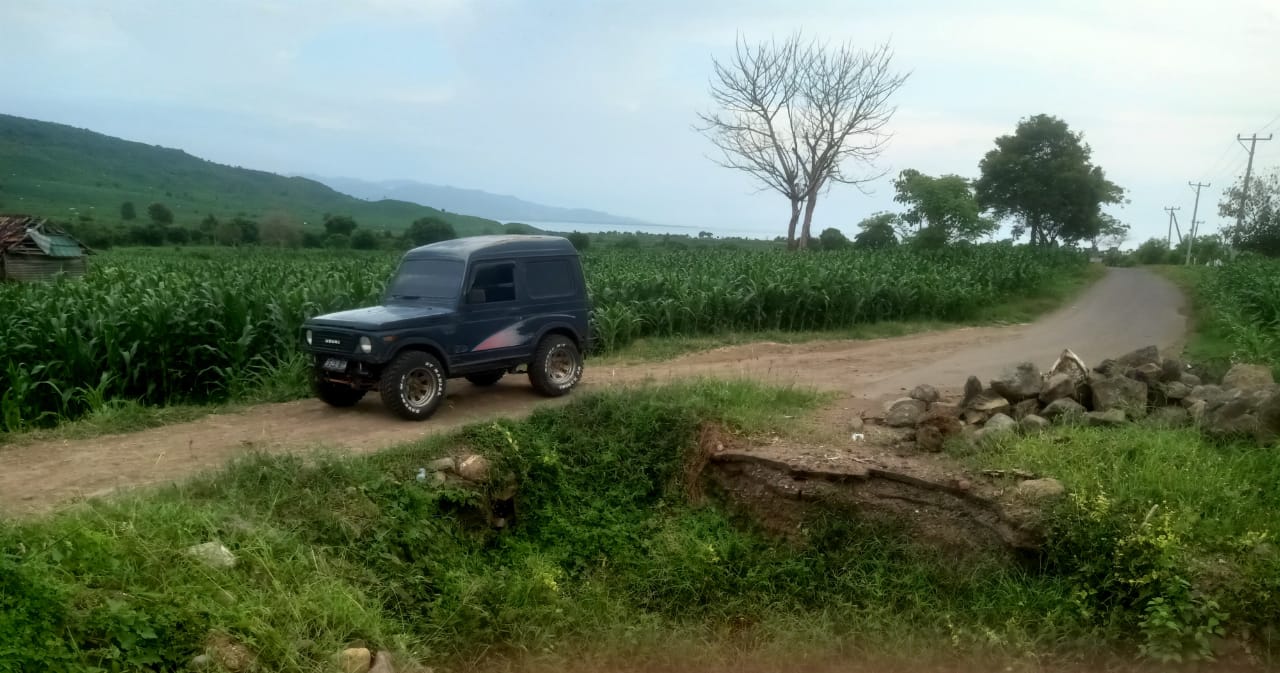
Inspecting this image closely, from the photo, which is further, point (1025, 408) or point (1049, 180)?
point (1049, 180)

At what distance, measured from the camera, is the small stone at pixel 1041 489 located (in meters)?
6.88

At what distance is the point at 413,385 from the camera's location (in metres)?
9.23

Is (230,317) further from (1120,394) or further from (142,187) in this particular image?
(142,187)

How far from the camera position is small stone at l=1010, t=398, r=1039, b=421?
28.9 ft

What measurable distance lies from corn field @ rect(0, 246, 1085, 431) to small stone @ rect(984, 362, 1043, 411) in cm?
710

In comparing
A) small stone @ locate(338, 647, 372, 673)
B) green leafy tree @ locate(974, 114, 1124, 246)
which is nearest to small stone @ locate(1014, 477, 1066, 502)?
small stone @ locate(338, 647, 372, 673)

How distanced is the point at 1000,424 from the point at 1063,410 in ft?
2.55

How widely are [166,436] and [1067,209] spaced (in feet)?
152

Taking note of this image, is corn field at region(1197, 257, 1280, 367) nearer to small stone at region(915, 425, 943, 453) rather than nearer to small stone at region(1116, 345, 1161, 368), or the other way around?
small stone at region(1116, 345, 1161, 368)

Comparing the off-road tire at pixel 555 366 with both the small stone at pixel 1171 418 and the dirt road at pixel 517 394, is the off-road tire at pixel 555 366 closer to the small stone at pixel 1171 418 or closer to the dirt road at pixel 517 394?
the dirt road at pixel 517 394

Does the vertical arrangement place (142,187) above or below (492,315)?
above

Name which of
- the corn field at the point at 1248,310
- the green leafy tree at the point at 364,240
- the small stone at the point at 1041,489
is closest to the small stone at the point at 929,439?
the small stone at the point at 1041,489

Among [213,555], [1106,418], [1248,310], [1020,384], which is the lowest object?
[213,555]

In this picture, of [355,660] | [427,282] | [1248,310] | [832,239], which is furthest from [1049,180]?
[355,660]
